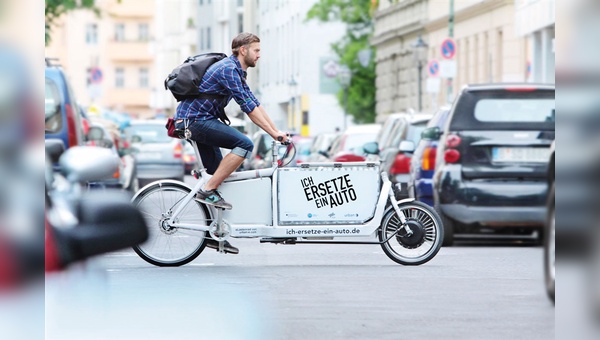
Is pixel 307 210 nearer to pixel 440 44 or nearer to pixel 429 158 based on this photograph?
pixel 429 158

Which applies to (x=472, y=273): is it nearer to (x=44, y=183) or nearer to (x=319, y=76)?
(x=44, y=183)

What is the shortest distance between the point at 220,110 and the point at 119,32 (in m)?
147

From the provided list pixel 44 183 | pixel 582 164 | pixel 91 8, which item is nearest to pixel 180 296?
pixel 582 164

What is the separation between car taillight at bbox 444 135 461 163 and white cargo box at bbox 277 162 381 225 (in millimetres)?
2864

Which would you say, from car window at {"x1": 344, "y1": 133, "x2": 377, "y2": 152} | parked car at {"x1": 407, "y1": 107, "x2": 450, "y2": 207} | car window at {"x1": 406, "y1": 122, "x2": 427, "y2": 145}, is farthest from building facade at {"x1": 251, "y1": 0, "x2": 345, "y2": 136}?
parked car at {"x1": 407, "y1": 107, "x2": 450, "y2": 207}

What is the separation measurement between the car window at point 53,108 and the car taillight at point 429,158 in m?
3.98

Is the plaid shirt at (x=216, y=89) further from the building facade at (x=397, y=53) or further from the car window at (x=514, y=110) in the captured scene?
the building facade at (x=397, y=53)

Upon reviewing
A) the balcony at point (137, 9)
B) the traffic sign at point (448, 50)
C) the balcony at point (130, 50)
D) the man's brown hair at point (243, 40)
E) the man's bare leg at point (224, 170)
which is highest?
the balcony at point (137, 9)

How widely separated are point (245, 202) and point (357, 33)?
6715 cm

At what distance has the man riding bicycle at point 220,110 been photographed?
11055 millimetres

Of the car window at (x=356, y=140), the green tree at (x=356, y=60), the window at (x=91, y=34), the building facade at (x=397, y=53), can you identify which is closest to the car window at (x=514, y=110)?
the car window at (x=356, y=140)

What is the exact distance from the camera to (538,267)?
11570 mm

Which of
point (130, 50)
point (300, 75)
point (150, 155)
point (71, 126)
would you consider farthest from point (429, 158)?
point (130, 50)

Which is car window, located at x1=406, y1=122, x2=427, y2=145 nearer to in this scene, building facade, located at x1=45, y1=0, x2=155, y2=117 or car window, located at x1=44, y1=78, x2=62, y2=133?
car window, located at x1=44, y1=78, x2=62, y2=133
